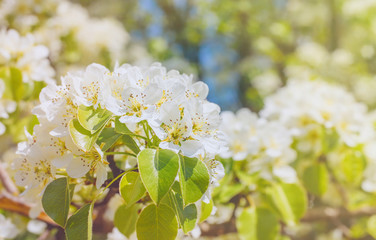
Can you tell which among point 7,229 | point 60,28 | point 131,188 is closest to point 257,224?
point 131,188

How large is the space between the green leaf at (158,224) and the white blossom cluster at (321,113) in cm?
57

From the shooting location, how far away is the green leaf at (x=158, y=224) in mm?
463

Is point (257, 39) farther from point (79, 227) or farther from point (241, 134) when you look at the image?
point (79, 227)

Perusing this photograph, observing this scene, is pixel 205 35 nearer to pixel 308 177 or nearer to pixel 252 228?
pixel 308 177

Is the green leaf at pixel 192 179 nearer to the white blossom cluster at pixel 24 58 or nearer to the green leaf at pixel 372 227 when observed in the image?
the white blossom cluster at pixel 24 58

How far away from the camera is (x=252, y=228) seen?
30.4 inches

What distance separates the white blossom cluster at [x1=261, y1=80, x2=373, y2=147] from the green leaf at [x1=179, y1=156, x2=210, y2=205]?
1.81 feet

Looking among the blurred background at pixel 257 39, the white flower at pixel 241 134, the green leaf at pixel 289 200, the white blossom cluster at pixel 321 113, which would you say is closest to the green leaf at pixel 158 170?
the white flower at pixel 241 134

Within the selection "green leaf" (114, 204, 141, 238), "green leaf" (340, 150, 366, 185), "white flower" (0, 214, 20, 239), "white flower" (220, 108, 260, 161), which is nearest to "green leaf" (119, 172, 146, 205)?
"green leaf" (114, 204, 141, 238)

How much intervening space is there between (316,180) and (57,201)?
699mm

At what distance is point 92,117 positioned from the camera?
470 millimetres

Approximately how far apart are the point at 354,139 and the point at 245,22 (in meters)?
2.03

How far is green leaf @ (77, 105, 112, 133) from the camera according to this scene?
453 mm

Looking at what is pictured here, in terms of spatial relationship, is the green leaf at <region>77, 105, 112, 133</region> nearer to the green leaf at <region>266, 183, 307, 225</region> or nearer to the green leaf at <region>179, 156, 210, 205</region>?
the green leaf at <region>179, 156, 210, 205</region>
